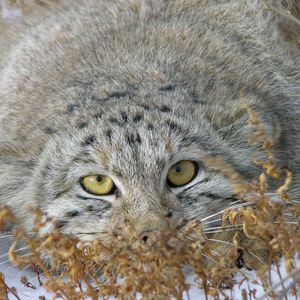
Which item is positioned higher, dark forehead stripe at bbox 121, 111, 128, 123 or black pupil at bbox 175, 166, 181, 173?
dark forehead stripe at bbox 121, 111, 128, 123

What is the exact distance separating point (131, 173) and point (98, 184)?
204mm

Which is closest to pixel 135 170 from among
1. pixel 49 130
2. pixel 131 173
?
pixel 131 173

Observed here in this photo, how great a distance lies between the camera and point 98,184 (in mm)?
3324

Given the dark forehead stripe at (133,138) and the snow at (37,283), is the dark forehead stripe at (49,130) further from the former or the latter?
the snow at (37,283)

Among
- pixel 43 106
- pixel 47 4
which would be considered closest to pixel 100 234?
pixel 43 106

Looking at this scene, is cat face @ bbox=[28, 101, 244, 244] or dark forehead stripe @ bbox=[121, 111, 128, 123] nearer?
cat face @ bbox=[28, 101, 244, 244]

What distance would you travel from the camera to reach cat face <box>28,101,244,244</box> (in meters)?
3.20

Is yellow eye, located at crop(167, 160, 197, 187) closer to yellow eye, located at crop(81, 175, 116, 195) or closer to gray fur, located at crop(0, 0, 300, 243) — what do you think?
gray fur, located at crop(0, 0, 300, 243)

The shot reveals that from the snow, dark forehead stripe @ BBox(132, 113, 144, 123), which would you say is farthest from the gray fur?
the snow

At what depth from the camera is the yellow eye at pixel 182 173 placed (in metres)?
3.32

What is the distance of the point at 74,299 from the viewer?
2758mm

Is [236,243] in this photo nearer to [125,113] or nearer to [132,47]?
[125,113]

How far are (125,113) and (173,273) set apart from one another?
104cm

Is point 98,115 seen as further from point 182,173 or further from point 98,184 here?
point 182,173
